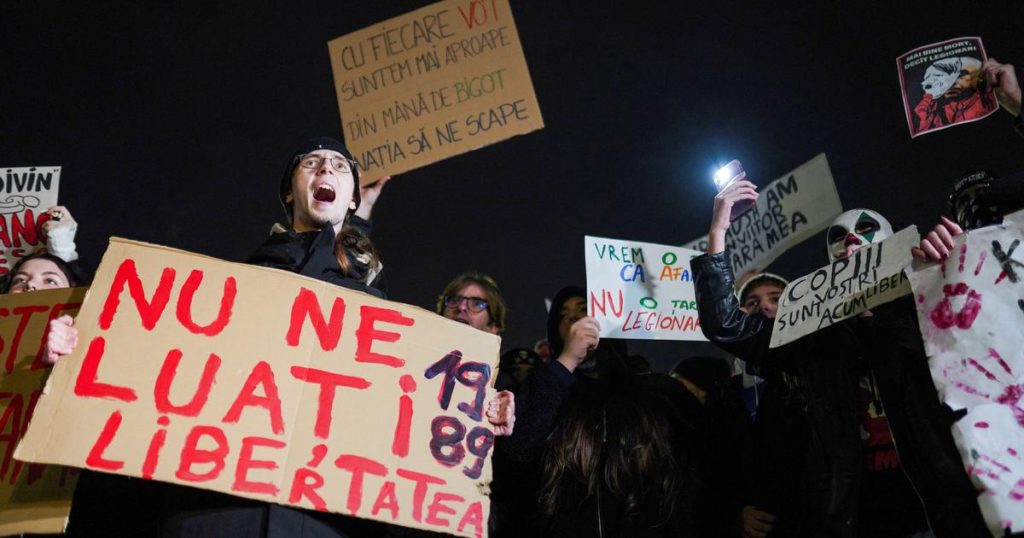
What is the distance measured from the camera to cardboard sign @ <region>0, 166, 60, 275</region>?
397 cm

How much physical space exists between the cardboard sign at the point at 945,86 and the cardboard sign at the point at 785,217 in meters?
1.76

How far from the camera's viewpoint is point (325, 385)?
7.39ft

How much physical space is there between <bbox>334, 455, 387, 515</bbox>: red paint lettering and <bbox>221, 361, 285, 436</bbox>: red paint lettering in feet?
0.66

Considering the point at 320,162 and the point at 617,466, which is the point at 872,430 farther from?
the point at 320,162

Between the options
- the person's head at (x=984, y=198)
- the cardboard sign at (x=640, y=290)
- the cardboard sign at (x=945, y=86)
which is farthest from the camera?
the cardboard sign at (x=640, y=290)

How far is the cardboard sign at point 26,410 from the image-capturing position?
2150 mm

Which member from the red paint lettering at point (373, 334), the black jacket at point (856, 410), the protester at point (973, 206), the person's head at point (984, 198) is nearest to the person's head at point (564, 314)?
the black jacket at point (856, 410)

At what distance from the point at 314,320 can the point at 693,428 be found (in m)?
1.76

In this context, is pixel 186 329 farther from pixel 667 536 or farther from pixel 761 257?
pixel 761 257

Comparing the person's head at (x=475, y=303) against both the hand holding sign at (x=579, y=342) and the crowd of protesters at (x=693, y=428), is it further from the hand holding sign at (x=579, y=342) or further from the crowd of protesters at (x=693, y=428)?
the hand holding sign at (x=579, y=342)

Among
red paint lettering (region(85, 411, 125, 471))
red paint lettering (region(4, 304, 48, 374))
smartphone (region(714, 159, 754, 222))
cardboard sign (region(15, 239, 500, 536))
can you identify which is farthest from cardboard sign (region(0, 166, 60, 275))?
smartphone (region(714, 159, 754, 222))

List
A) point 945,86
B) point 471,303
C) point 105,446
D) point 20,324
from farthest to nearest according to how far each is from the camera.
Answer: point 471,303 → point 945,86 → point 20,324 → point 105,446

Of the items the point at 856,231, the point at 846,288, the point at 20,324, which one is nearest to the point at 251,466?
the point at 20,324

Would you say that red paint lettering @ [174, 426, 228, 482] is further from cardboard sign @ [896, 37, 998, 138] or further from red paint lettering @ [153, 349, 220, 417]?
cardboard sign @ [896, 37, 998, 138]
